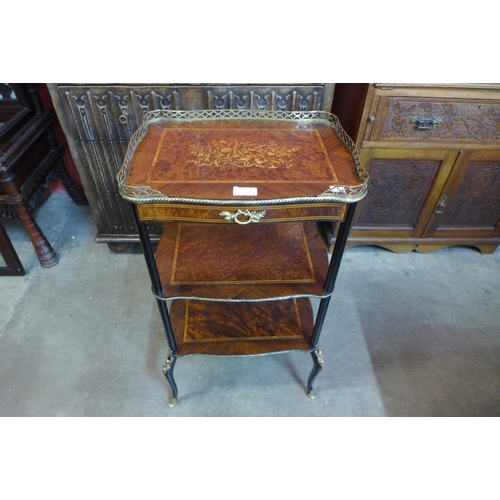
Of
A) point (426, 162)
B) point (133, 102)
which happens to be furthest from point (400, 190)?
point (133, 102)

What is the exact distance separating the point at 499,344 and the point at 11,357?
2.17 metres

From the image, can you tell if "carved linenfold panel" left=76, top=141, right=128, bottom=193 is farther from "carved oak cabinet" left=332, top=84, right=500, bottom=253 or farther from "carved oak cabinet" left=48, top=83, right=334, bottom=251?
"carved oak cabinet" left=332, top=84, right=500, bottom=253

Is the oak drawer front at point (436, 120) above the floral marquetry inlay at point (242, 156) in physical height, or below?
below

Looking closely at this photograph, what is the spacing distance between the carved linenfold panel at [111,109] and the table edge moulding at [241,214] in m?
0.24

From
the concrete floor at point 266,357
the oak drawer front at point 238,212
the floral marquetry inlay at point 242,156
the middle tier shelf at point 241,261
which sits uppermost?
the floral marquetry inlay at point 242,156

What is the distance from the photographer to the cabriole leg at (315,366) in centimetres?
132

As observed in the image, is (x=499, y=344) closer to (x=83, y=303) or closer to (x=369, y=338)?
(x=369, y=338)

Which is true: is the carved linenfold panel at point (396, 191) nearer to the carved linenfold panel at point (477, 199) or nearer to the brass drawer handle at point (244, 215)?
the carved linenfold panel at point (477, 199)

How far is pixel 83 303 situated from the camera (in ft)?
5.84

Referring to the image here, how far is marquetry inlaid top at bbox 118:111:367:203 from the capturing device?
2.96 feet

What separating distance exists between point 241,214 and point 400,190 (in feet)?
3.80

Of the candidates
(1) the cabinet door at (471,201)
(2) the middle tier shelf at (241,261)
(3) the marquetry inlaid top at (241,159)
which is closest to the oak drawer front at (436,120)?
(1) the cabinet door at (471,201)

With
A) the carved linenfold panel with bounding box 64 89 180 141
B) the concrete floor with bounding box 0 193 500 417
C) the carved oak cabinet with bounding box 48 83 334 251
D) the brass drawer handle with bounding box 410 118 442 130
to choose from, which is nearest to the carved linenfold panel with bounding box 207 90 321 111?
the carved oak cabinet with bounding box 48 83 334 251

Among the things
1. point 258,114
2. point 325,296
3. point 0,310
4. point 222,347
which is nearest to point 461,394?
point 325,296
